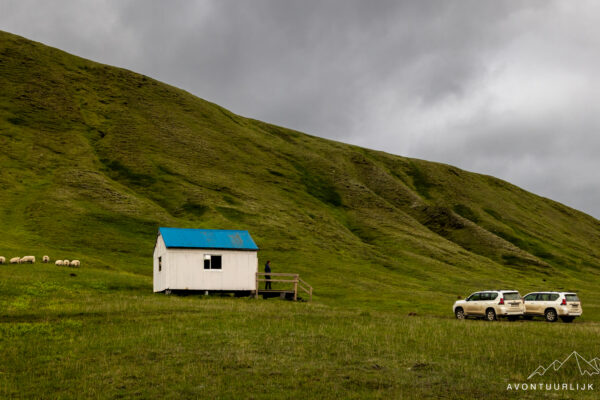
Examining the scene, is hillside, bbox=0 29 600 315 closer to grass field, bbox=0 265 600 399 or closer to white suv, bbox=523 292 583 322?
white suv, bbox=523 292 583 322

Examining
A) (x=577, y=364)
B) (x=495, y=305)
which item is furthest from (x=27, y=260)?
(x=577, y=364)

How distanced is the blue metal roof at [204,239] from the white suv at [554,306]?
78.9 feet

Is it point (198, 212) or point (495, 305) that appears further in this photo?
point (198, 212)

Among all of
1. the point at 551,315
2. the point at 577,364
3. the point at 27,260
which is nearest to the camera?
the point at 577,364

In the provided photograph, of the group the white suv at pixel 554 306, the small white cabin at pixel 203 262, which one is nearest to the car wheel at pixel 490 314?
the white suv at pixel 554 306

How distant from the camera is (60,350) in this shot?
80.1 ft

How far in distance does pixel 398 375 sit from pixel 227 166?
401 feet

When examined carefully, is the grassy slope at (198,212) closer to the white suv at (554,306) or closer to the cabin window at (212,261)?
the cabin window at (212,261)

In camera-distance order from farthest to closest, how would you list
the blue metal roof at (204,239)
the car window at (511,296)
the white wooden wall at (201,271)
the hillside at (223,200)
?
the hillside at (223,200)
the blue metal roof at (204,239)
the white wooden wall at (201,271)
the car window at (511,296)

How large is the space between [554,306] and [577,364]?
852 inches

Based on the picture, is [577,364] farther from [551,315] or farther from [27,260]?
[27,260]

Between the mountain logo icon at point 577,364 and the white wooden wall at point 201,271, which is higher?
the white wooden wall at point 201,271

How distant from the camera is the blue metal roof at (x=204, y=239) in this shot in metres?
51.7

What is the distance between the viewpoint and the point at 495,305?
4159 cm
